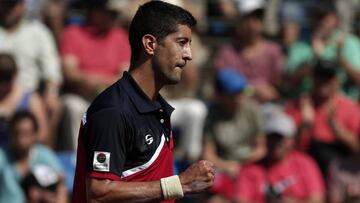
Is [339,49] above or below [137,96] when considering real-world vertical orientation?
above

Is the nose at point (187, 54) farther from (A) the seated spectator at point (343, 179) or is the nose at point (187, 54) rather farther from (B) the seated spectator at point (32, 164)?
(A) the seated spectator at point (343, 179)

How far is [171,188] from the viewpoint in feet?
15.8

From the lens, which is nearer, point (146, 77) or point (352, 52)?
point (146, 77)

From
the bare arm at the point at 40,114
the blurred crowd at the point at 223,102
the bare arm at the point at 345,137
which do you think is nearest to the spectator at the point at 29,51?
the blurred crowd at the point at 223,102

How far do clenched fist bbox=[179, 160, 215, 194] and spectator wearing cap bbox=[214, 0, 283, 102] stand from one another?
19.5ft

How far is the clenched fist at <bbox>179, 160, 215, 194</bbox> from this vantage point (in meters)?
4.81

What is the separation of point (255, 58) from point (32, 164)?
9.86 feet

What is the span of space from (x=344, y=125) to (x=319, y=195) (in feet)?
3.43

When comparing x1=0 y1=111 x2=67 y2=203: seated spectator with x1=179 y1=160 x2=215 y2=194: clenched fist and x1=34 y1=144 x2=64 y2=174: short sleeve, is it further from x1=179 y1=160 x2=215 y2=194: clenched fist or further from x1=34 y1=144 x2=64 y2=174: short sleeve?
x1=179 y1=160 x2=215 y2=194: clenched fist

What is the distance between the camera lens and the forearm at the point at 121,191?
15.6ft

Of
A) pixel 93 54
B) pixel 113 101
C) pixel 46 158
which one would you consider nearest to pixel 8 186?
pixel 46 158

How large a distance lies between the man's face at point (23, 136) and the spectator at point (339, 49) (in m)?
3.53

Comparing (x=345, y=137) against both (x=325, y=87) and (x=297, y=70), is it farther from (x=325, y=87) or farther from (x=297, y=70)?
(x=297, y=70)

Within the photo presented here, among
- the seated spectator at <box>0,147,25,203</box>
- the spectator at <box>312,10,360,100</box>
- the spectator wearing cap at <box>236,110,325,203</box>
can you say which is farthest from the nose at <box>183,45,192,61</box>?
the spectator at <box>312,10,360,100</box>
